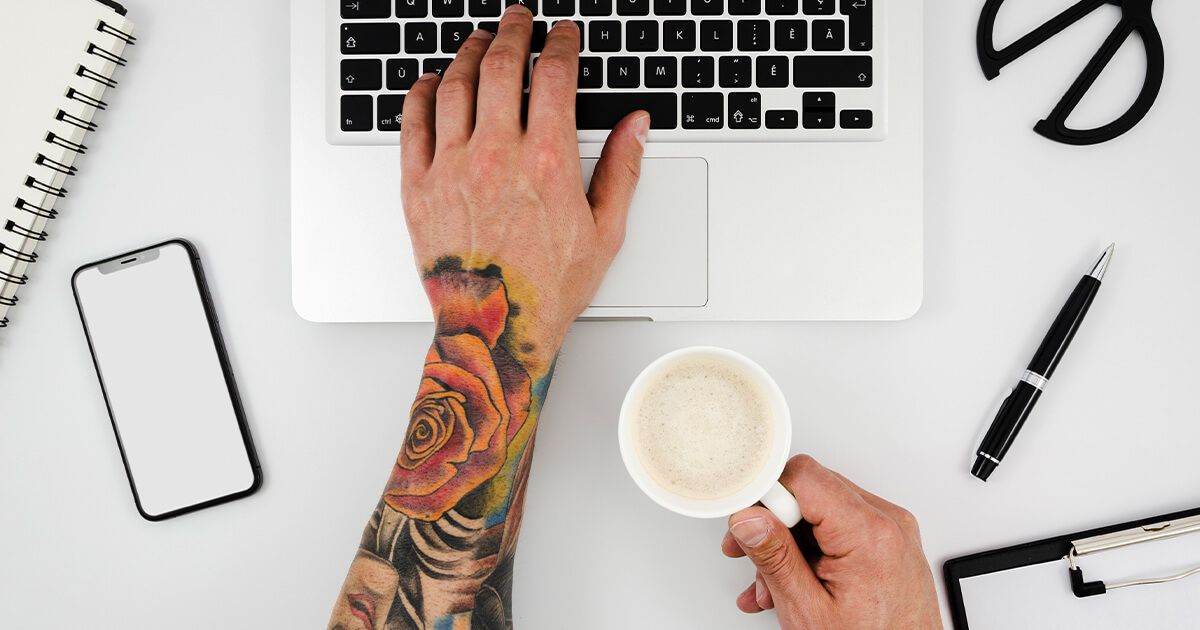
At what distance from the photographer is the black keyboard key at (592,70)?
65cm

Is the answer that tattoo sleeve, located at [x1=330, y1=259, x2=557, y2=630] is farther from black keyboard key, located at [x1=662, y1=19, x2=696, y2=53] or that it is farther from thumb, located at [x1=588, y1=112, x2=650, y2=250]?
black keyboard key, located at [x1=662, y1=19, x2=696, y2=53]

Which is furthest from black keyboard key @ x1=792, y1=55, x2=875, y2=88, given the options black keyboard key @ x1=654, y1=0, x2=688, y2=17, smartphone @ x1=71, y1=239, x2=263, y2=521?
smartphone @ x1=71, y1=239, x2=263, y2=521

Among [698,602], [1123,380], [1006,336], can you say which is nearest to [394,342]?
[698,602]

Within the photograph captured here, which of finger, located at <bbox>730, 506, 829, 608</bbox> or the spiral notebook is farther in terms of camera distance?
the spiral notebook

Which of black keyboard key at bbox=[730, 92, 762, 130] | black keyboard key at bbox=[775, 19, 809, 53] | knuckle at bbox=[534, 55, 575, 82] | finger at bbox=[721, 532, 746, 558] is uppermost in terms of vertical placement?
black keyboard key at bbox=[775, 19, 809, 53]

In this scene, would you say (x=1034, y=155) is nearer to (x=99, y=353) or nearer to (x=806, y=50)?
(x=806, y=50)

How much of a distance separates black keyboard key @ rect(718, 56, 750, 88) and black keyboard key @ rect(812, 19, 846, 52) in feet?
0.20

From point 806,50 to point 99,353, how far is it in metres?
0.69

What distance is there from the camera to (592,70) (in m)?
0.65

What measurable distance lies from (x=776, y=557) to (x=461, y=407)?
270 mm

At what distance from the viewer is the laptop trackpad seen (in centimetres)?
65

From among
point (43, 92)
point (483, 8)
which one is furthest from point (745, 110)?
point (43, 92)

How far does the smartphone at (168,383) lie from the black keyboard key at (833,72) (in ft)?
1.84

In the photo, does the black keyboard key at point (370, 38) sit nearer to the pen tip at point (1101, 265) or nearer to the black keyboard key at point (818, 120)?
the black keyboard key at point (818, 120)
